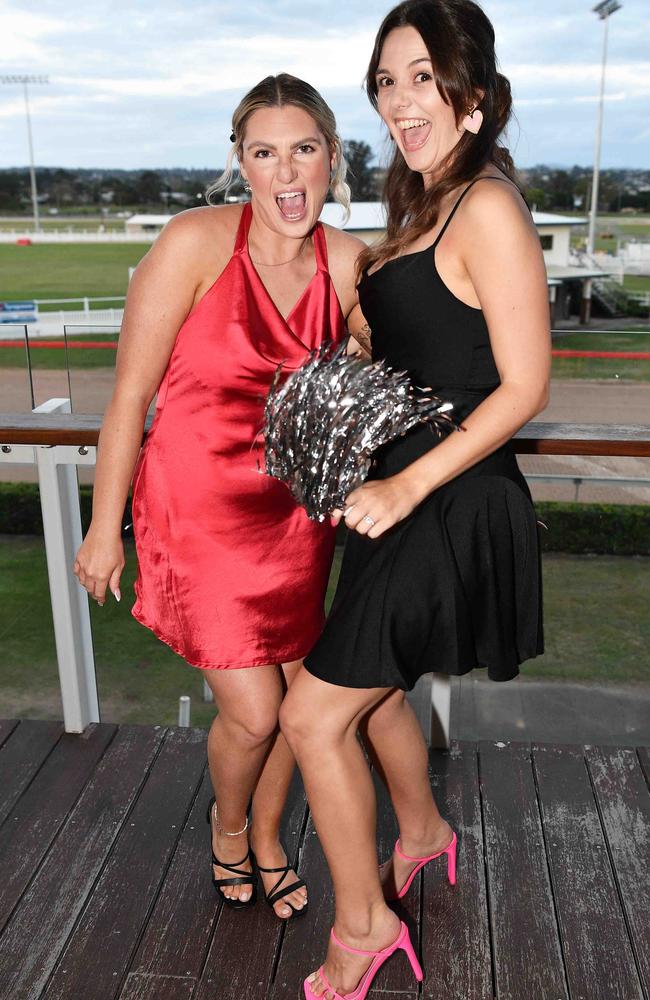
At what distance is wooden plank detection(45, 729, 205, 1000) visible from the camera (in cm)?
163

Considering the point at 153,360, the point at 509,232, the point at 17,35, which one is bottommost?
the point at 153,360

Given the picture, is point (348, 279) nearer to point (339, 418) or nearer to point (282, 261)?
point (282, 261)

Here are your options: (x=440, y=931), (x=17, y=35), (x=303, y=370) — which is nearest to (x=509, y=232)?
(x=303, y=370)

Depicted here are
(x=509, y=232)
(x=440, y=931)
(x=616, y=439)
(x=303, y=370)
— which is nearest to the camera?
(x=509, y=232)

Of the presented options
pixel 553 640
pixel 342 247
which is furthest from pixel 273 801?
pixel 553 640

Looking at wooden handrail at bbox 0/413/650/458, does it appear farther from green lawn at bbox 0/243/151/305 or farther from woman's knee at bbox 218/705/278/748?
green lawn at bbox 0/243/151/305

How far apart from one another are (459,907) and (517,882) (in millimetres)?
143

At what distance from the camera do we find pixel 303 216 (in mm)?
1632

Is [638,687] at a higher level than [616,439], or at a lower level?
lower

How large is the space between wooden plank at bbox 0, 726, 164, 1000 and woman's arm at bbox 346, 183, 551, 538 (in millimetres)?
1023

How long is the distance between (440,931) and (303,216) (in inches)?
53.6

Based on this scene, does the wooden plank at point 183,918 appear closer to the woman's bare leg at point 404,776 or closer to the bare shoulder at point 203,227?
the woman's bare leg at point 404,776

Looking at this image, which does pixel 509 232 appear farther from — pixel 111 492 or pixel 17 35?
pixel 17 35

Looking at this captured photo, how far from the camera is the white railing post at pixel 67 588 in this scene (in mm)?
2314
